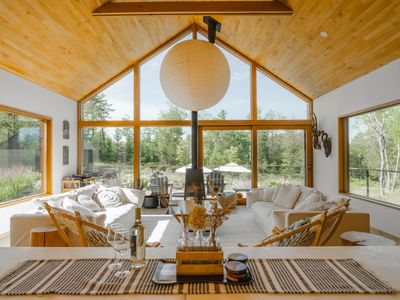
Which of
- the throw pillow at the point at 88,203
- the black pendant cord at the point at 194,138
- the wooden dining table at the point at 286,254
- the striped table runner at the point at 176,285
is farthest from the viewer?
the black pendant cord at the point at 194,138

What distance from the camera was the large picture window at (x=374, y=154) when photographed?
4750 millimetres

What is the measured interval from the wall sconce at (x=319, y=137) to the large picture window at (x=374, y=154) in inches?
18.3

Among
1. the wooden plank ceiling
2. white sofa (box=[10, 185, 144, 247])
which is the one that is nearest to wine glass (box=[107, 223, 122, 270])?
white sofa (box=[10, 185, 144, 247])

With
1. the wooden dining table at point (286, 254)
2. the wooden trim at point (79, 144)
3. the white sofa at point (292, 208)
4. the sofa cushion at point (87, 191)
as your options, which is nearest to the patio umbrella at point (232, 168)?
the white sofa at point (292, 208)

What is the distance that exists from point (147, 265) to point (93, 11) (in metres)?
4.62

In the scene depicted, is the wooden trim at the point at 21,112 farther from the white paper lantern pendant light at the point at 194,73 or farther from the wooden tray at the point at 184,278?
the wooden tray at the point at 184,278

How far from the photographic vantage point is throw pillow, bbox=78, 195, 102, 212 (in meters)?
4.33

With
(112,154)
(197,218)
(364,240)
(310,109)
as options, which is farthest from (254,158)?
(197,218)

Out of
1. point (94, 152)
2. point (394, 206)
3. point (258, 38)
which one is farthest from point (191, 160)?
point (394, 206)

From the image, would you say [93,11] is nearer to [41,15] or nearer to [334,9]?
[41,15]

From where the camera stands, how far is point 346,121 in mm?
6227

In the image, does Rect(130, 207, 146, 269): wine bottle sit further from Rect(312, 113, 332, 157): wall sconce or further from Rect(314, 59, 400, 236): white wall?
Rect(312, 113, 332, 157): wall sconce

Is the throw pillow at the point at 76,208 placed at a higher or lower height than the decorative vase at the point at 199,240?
lower

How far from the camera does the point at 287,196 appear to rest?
16.8ft
